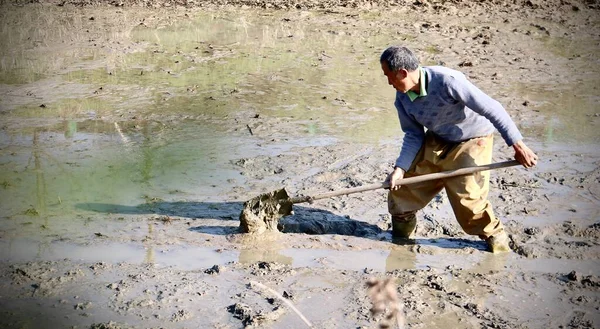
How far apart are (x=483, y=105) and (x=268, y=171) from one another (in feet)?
8.39

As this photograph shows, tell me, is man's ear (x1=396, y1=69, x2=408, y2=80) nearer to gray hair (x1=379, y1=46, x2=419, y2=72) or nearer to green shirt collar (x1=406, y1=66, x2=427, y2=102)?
gray hair (x1=379, y1=46, x2=419, y2=72)

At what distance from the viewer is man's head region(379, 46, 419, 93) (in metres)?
4.59

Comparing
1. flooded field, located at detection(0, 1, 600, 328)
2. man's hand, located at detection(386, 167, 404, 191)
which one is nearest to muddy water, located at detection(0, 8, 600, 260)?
flooded field, located at detection(0, 1, 600, 328)

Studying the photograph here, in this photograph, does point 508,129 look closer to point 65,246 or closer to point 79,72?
point 65,246

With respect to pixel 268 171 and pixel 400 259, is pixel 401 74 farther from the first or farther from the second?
pixel 268 171

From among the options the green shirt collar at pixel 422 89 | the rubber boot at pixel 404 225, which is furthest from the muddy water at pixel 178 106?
the green shirt collar at pixel 422 89

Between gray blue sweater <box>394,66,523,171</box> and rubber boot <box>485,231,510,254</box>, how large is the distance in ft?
2.50

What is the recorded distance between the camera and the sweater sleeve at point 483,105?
15.2ft

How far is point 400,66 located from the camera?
15.1ft

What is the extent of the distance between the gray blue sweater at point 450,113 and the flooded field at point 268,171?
2.86ft

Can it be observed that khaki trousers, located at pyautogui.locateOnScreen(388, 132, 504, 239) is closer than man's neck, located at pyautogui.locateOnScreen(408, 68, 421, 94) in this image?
No

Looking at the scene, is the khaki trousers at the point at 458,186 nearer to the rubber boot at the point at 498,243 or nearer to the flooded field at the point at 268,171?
the rubber boot at the point at 498,243

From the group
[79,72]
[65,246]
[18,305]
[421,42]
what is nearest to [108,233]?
[65,246]

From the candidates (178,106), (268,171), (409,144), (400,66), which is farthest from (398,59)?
(178,106)
